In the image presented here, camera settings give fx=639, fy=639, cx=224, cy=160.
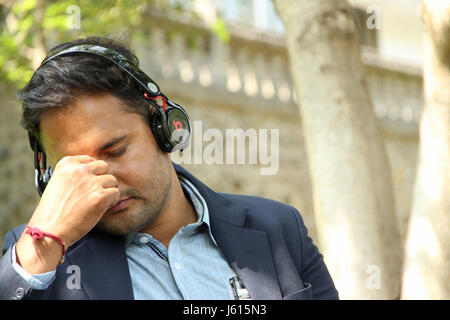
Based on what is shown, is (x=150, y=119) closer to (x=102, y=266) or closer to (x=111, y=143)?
(x=111, y=143)

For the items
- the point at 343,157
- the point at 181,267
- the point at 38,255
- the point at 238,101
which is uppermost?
the point at 238,101

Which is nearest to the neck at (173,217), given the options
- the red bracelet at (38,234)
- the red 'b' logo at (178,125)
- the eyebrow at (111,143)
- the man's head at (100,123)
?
the man's head at (100,123)

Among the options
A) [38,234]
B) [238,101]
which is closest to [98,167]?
[38,234]

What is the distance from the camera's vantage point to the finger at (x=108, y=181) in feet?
6.95

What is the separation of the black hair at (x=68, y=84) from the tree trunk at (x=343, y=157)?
120 centimetres

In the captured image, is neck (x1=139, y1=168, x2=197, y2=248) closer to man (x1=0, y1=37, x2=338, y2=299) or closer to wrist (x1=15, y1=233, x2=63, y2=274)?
man (x1=0, y1=37, x2=338, y2=299)

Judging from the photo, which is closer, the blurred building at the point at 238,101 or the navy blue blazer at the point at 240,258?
the navy blue blazer at the point at 240,258

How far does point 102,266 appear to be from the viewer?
2.21 m

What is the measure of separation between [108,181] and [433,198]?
5.63 feet

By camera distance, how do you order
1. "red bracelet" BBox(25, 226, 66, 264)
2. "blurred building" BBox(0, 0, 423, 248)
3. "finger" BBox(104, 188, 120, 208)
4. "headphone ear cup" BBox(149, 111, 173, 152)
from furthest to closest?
"blurred building" BBox(0, 0, 423, 248), "headphone ear cup" BBox(149, 111, 173, 152), "finger" BBox(104, 188, 120, 208), "red bracelet" BBox(25, 226, 66, 264)

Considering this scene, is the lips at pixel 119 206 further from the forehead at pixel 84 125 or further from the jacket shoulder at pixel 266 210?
the jacket shoulder at pixel 266 210

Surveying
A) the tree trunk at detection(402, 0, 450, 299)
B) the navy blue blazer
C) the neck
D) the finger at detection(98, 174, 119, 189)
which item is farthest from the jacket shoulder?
the tree trunk at detection(402, 0, 450, 299)

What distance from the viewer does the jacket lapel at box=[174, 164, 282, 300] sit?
2318mm

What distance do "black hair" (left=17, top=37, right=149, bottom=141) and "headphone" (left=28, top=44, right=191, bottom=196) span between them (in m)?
0.03
